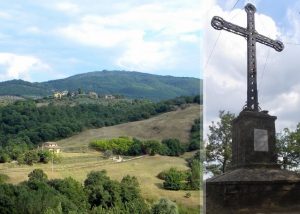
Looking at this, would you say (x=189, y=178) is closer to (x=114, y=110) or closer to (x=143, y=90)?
(x=114, y=110)

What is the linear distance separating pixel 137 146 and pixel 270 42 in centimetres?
3598

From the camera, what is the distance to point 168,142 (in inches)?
1419

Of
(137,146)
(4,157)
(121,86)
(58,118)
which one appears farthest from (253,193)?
(121,86)

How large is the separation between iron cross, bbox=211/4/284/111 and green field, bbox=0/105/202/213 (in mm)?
21064

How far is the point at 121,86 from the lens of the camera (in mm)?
114125

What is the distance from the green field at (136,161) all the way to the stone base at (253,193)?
69.4ft

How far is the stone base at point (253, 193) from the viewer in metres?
1.71

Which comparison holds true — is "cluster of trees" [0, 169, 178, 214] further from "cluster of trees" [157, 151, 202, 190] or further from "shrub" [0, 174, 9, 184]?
"shrub" [0, 174, 9, 184]

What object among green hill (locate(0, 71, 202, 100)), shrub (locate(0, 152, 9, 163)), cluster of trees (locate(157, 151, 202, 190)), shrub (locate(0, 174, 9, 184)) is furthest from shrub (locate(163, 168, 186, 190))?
green hill (locate(0, 71, 202, 100))

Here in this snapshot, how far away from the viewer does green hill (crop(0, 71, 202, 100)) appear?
90.5 metres

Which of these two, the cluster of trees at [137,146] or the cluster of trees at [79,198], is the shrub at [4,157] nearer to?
the cluster of trees at [79,198]

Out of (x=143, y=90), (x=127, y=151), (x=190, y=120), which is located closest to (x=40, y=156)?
(x=127, y=151)

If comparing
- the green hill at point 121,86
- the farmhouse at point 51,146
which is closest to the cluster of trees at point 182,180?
Answer: the farmhouse at point 51,146

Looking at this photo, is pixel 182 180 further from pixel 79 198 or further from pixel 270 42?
pixel 270 42
